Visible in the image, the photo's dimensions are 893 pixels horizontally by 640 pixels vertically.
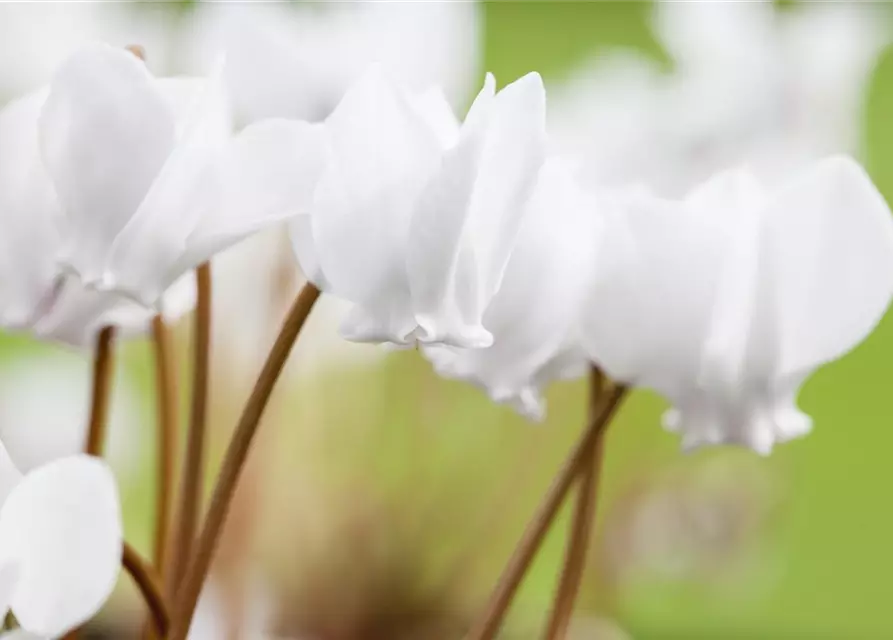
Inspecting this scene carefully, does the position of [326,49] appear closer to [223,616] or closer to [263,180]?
[263,180]

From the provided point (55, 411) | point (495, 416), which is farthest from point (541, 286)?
point (495, 416)

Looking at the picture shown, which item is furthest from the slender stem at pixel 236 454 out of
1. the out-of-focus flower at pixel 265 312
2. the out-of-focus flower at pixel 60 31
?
the out-of-focus flower at pixel 60 31

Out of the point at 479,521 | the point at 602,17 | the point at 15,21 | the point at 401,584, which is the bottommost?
the point at 479,521

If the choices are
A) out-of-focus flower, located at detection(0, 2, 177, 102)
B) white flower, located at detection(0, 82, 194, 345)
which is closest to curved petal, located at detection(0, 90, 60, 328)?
white flower, located at detection(0, 82, 194, 345)

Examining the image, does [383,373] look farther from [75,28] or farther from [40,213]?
[40,213]

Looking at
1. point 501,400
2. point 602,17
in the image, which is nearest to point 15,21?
point 602,17

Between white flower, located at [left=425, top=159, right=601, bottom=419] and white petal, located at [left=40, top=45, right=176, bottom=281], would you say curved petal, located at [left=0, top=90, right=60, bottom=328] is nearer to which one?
white petal, located at [left=40, top=45, right=176, bottom=281]
